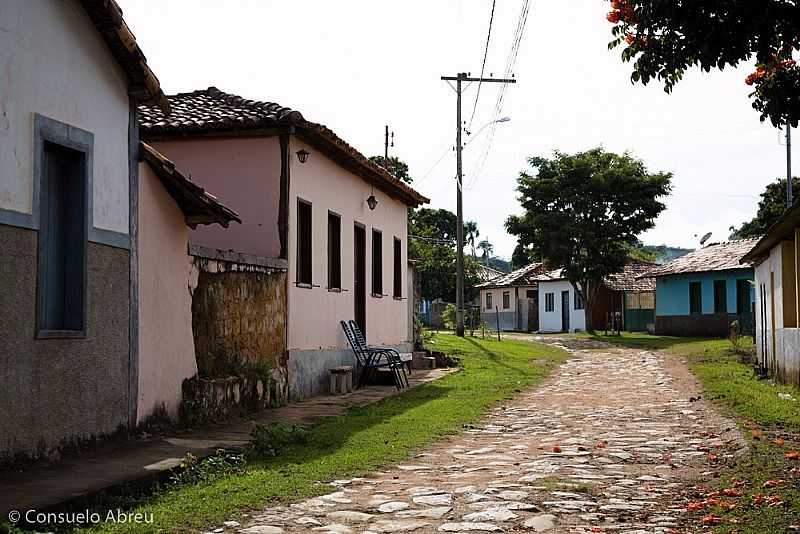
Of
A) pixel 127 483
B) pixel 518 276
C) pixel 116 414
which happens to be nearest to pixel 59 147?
pixel 116 414

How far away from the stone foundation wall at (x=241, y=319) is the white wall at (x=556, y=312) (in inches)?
1218

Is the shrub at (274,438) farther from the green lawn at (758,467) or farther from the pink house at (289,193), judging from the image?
the pink house at (289,193)

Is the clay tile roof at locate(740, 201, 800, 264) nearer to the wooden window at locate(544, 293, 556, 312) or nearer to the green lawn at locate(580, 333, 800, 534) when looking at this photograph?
the green lawn at locate(580, 333, 800, 534)

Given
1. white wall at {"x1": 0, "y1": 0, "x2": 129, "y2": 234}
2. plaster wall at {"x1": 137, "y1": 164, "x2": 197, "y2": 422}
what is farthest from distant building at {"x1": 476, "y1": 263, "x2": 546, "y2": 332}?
white wall at {"x1": 0, "y1": 0, "x2": 129, "y2": 234}

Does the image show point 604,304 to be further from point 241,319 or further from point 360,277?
point 241,319

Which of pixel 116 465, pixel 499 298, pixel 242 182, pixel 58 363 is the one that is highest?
pixel 242 182

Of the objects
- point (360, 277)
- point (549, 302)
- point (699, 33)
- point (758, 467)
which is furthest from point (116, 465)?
point (549, 302)

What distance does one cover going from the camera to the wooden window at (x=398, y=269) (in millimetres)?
21109

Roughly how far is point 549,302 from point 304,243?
33076 millimetres

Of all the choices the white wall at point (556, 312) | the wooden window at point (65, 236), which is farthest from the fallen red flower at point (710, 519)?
the white wall at point (556, 312)

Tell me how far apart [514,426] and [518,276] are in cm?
4011

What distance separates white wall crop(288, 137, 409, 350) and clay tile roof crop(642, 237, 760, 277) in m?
17.8

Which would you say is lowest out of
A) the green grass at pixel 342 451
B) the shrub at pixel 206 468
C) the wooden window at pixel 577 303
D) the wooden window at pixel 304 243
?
the green grass at pixel 342 451

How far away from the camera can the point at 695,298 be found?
36.5 meters
